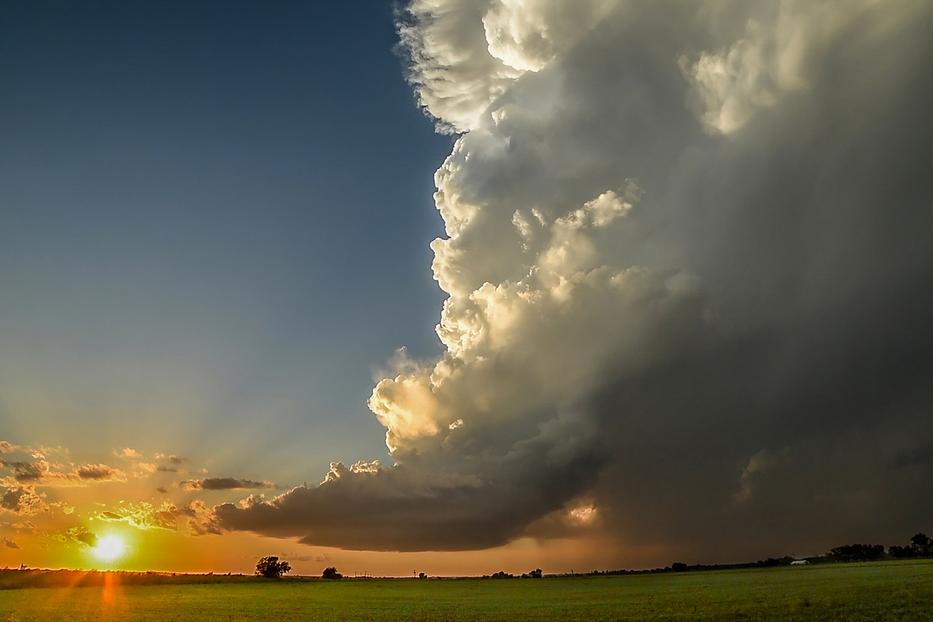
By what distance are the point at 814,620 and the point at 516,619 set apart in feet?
73.2

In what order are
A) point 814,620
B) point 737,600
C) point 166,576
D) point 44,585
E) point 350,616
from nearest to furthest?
point 814,620 → point 737,600 → point 350,616 → point 44,585 → point 166,576

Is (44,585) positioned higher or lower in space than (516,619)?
higher

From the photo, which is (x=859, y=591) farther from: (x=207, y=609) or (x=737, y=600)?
(x=207, y=609)

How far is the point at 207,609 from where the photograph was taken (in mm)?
74562

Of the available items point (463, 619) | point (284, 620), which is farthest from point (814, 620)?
point (284, 620)

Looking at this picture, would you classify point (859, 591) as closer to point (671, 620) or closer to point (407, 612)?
point (671, 620)

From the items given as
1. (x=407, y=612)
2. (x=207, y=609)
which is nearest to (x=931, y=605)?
(x=407, y=612)

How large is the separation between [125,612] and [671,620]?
2339 inches

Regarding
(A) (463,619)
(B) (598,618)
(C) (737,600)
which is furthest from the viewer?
(C) (737,600)

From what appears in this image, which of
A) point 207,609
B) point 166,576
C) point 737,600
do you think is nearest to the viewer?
point 737,600

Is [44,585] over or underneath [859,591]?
over

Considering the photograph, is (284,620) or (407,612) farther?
(407,612)

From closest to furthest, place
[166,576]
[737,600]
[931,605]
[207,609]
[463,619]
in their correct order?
[931,605]
[463,619]
[737,600]
[207,609]
[166,576]

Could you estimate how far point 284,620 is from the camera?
198 feet
